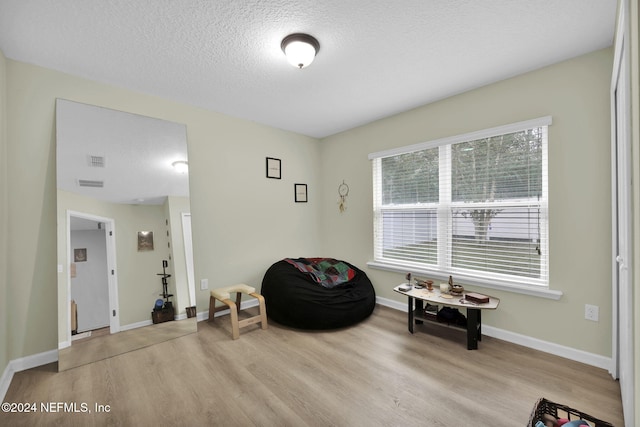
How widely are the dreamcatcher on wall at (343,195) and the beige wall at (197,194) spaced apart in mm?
449

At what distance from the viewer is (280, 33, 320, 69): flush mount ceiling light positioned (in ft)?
6.37

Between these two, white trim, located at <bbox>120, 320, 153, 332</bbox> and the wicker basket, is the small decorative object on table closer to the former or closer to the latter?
the wicker basket

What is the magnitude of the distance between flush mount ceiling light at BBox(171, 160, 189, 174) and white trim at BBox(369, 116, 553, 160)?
233cm

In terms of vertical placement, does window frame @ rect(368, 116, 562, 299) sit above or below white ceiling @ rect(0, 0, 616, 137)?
below

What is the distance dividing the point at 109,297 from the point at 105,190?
978 millimetres

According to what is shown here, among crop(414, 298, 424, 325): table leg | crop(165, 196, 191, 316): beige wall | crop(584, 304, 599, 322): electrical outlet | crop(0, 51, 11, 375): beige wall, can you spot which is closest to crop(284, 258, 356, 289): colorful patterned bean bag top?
crop(414, 298, 424, 325): table leg

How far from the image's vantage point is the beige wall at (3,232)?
2027 millimetres

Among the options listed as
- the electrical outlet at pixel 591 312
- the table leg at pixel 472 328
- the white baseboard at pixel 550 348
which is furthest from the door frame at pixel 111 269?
the electrical outlet at pixel 591 312

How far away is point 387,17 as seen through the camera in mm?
1779

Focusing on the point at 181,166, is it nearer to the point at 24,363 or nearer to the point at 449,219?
the point at 24,363

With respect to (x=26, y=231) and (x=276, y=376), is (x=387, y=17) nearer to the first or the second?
(x=276, y=376)

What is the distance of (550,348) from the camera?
7.77 feet

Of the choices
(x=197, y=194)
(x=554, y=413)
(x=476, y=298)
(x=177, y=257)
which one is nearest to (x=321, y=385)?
(x=554, y=413)

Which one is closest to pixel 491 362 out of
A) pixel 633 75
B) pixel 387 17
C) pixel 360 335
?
pixel 360 335
